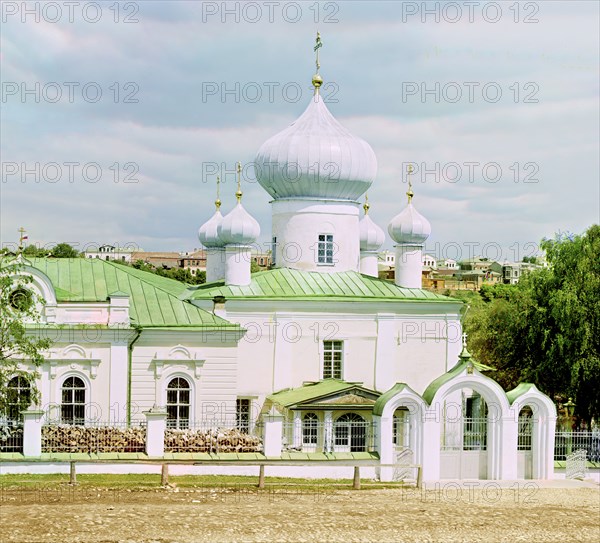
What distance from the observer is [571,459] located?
25109mm

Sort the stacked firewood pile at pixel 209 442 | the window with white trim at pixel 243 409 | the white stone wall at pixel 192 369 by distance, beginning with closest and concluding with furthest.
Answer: the stacked firewood pile at pixel 209 442, the white stone wall at pixel 192 369, the window with white trim at pixel 243 409

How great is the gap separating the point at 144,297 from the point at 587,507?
1274 centimetres

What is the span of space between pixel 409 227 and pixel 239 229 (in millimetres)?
4929

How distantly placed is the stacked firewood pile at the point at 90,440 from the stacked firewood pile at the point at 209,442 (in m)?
0.67

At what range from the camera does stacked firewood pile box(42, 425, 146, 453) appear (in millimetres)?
23281

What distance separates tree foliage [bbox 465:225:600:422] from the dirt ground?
850 centimetres

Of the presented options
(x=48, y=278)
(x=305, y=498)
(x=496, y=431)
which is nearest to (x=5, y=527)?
(x=305, y=498)

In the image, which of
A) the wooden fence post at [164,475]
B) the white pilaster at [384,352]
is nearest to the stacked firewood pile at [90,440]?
the wooden fence post at [164,475]

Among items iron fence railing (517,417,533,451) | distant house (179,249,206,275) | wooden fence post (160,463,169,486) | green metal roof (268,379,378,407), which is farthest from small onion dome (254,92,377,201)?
distant house (179,249,206,275)

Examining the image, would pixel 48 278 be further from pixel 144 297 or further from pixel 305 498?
pixel 305 498

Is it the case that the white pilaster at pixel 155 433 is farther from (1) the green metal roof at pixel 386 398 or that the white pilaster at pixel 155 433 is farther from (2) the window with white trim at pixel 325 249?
(2) the window with white trim at pixel 325 249

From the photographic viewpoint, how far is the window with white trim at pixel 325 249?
107ft

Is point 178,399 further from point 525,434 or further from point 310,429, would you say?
point 525,434

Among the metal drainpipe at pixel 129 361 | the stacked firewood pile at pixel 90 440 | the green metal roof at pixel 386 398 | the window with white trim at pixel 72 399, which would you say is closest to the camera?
the stacked firewood pile at pixel 90 440
